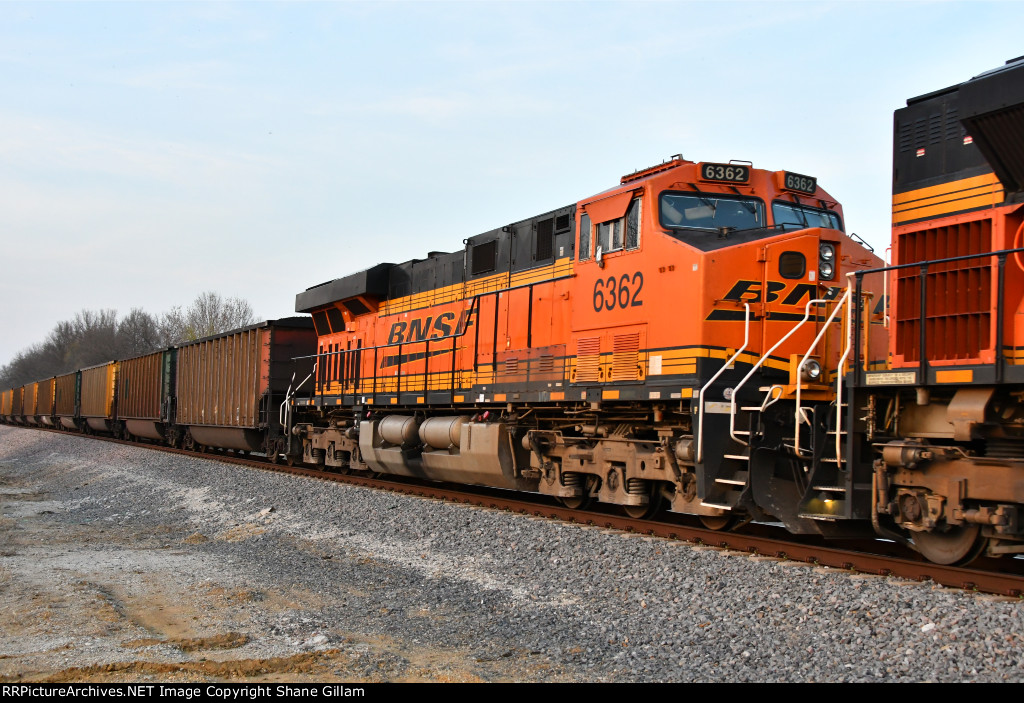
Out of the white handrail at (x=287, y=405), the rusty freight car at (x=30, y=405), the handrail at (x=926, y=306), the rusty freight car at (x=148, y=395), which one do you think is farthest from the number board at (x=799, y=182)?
the rusty freight car at (x=30, y=405)

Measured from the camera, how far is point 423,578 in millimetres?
7957

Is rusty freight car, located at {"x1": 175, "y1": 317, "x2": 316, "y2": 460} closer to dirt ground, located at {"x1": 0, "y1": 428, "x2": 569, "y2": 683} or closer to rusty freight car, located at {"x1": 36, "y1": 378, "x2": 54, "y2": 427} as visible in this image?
dirt ground, located at {"x1": 0, "y1": 428, "x2": 569, "y2": 683}

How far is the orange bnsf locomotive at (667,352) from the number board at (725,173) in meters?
0.02

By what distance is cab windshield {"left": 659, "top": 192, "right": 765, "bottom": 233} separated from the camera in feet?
30.4

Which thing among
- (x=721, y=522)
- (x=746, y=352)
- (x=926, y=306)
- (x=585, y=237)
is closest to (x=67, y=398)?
(x=585, y=237)

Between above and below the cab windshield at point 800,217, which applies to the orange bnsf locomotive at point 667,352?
below

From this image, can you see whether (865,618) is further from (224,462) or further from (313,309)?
(224,462)

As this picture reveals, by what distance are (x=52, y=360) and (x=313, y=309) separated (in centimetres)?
12774

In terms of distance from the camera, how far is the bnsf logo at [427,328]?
534 inches

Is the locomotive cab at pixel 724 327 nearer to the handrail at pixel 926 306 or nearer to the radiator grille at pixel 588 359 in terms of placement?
the radiator grille at pixel 588 359

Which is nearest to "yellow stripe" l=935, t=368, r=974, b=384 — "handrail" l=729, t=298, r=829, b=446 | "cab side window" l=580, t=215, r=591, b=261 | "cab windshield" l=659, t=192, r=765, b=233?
"handrail" l=729, t=298, r=829, b=446

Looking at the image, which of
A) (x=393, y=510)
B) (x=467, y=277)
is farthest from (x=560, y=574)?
(x=467, y=277)

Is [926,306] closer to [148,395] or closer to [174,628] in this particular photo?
[174,628]

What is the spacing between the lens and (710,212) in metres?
9.30
